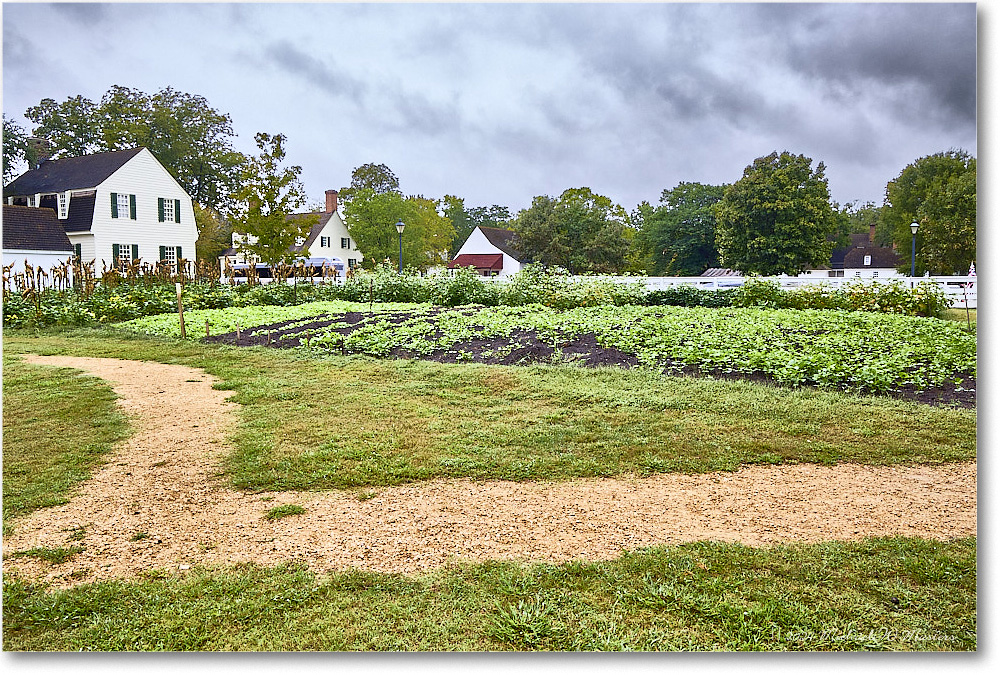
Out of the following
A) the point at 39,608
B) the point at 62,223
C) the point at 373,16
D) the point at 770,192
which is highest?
the point at 770,192

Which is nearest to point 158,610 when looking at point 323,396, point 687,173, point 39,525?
point 39,525

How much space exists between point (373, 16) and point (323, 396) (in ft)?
6.89

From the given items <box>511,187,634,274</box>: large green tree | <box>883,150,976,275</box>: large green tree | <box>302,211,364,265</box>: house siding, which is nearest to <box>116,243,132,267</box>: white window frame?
<box>302,211,364,265</box>: house siding

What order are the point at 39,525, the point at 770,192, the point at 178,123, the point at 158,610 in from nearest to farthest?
the point at 158,610 < the point at 39,525 < the point at 178,123 < the point at 770,192

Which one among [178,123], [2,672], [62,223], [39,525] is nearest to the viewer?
[2,672]

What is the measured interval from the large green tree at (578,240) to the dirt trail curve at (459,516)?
954 cm

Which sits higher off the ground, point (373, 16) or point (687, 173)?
point (373, 16)

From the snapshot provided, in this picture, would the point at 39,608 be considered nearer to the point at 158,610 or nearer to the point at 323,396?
the point at 158,610

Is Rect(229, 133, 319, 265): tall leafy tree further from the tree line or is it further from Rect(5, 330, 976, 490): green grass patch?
Rect(5, 330, 976, 490): green grass patch

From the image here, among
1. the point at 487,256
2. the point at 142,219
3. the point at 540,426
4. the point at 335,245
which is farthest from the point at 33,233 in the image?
the point at 335,245

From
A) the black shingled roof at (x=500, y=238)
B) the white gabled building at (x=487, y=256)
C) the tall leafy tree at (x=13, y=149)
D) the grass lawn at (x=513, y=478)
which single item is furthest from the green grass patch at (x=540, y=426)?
the white gabled building at (x=487, y=256)

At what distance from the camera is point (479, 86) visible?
318cm

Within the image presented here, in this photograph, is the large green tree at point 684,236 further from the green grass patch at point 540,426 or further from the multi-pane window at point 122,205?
the multi-pane window at point 122,205

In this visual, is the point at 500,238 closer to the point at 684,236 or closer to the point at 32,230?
the point at 684,236
